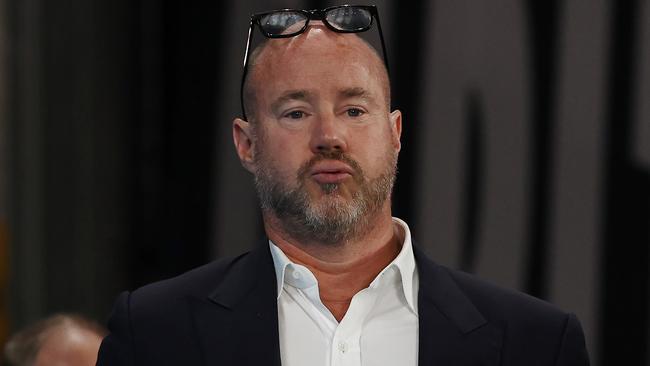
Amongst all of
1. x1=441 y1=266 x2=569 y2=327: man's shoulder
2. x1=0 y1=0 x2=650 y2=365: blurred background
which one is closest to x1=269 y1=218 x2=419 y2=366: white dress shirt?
x1=441 y1=266 x2=569 y2=327: man's shoulder

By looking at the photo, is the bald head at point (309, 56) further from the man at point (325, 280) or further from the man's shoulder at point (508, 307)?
the man's shoulder at point (508, 307)

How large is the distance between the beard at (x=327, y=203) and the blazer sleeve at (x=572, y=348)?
396 millimetres

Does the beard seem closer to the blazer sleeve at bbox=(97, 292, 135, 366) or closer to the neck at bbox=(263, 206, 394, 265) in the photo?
the neck at bbox=(263, 206, 394, 265)

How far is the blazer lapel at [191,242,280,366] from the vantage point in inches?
87.5

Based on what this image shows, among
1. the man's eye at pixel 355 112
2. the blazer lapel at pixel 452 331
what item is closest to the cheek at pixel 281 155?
the man's eye at pixel 355 112

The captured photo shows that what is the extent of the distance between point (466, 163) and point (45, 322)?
4.74 feet

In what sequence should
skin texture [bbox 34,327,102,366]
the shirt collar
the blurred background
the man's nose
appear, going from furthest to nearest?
the blurred background → skin texture [bbox 34,327,102,366] → the shirt collar → the man's nose

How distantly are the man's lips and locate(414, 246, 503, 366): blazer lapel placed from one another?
27 cm

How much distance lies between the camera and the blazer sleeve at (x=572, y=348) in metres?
2.24

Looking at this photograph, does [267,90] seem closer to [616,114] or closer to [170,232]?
[616,114]

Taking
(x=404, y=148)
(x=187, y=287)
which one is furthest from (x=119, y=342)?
(x=404, y=148)

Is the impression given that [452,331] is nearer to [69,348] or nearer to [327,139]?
[327,139]

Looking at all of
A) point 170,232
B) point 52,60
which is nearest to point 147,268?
point 170,232

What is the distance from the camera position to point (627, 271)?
13.3 feet
